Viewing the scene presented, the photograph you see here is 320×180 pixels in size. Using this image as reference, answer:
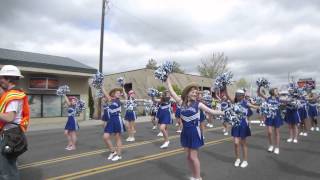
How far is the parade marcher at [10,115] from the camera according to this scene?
4656 millimetres

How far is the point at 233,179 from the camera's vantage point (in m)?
7.07

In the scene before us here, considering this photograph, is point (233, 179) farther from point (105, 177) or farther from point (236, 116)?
point (105, 177)

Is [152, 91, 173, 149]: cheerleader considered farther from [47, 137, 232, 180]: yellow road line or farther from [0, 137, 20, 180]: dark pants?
[0, 137, 20, 180]: dark pants

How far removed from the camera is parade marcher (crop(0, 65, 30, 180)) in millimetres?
4656

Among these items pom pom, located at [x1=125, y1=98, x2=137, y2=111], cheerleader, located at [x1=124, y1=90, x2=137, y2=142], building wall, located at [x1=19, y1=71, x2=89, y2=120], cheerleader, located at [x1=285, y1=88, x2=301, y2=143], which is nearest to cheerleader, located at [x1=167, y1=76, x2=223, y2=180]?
cheerleader, located at [x1=285, y1=88, x2=301, y2=143]

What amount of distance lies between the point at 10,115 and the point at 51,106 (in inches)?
852

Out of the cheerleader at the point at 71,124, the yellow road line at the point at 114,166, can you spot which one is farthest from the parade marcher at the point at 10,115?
the cheerleader at the point at 71,124

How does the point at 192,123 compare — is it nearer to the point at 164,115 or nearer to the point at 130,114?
the point at 164,115

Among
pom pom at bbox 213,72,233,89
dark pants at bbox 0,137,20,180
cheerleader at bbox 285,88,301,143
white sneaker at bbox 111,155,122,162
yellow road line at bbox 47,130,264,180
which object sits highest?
pom pom at bbox 213,72,233,89

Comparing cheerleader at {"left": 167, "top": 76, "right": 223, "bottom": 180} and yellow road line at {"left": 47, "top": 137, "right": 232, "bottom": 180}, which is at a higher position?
cheerleader at {"left": 167, "top": 76, "right": 223, "bottom": 180}

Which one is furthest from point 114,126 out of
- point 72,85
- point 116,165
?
point 72,85

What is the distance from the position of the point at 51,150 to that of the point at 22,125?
6.62 meters

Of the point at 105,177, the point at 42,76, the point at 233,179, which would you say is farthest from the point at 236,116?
the point at 42,76

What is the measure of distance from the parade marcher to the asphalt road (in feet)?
8.82
